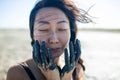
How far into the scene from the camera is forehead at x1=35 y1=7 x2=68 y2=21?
11.0 feet

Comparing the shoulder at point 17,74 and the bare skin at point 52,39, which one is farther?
the shoulder at point 17,74

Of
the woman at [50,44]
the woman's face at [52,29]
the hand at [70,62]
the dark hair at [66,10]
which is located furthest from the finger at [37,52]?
the dark hair at [66,10]

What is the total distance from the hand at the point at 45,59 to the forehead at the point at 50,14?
0.29 metres

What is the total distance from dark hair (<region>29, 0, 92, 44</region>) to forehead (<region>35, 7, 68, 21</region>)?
42 millimetres

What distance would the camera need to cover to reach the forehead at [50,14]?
3360 millimetres

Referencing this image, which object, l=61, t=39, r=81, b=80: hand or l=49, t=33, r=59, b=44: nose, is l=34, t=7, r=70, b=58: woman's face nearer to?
l=49, t=33, r=59, b=44: nose

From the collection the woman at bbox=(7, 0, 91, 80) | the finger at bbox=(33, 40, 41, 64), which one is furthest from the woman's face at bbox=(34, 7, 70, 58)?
the finger at bbox=(33, 40, 41, 64)

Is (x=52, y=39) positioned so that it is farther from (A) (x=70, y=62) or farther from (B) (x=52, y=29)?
(A) (x=70, y=62)

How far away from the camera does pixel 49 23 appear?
3.34 metres

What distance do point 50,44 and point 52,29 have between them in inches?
6.0

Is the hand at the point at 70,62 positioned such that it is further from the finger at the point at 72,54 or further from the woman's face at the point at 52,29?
the woman's face at the point at 52,29

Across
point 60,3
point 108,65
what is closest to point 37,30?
point 60,3

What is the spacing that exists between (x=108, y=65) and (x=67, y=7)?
6417 mm

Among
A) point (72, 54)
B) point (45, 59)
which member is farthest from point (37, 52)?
point (72, 54)
